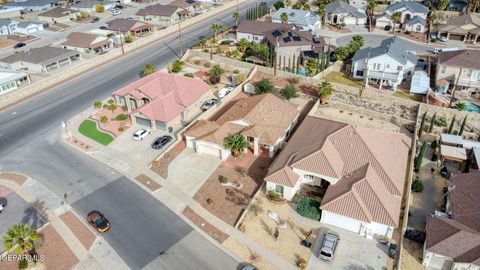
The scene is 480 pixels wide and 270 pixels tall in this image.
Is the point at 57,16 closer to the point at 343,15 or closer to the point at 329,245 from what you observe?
the point at 343,15

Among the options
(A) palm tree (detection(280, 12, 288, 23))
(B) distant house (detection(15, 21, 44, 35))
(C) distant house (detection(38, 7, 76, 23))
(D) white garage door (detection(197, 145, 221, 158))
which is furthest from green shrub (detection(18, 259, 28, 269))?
(C) distant house (detection(38, 7, 76, 23))

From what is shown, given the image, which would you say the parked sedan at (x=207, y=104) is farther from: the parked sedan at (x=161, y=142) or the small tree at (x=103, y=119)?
the small tree at (x=103, y=119)

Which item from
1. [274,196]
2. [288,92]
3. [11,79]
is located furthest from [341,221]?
[11,79]

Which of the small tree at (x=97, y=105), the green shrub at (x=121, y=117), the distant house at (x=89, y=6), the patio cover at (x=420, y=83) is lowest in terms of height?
the green shrub at (x=121, y=117)

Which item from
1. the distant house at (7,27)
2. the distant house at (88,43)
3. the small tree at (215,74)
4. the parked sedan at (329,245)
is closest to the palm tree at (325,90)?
the small tree at (215,74)

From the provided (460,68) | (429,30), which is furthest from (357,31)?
(460,68)
